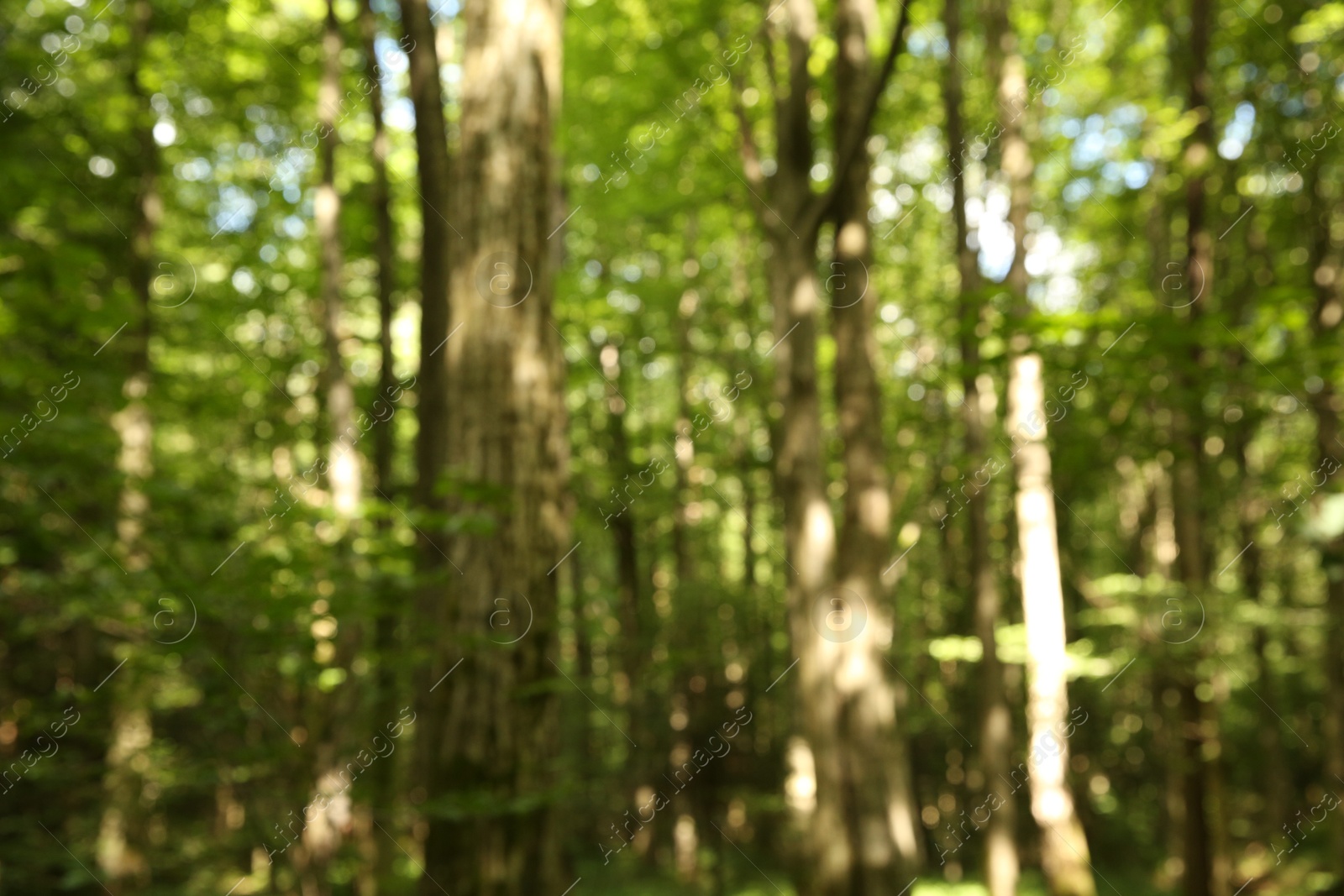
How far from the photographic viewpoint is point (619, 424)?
12922 mm

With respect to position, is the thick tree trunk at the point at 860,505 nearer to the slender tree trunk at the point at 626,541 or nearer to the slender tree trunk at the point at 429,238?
the slender tree trunk at the point at 626,541

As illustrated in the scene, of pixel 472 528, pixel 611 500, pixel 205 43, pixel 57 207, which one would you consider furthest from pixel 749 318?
pixel 472 528

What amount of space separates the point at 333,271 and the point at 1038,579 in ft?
24.0

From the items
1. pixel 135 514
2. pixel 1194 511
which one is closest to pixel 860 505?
pixel 1194 511

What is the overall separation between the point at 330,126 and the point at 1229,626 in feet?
31.5

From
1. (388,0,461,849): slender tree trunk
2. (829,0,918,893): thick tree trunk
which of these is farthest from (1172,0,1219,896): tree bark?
(388,0,461,849): slender tree trunk

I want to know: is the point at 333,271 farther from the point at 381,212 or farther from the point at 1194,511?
the point at 1194,511

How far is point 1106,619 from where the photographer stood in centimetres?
984

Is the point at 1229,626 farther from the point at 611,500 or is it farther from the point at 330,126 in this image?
the point at 330,126

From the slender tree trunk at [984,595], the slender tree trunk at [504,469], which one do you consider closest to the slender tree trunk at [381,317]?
the slender tree trunk at [504,469]

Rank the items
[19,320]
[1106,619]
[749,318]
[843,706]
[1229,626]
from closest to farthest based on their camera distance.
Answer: [19,320]
[843,706]
[1229,626]
[1106,619]
[749,318]

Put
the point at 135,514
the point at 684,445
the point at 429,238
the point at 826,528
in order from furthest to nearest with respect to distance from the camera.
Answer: the point at 684,445 → the point at 429,238 → the point at 826,528 → the point at 135,514

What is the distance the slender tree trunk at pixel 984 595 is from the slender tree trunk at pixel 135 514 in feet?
23.2

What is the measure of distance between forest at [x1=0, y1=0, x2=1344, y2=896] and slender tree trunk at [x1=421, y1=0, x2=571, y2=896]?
19mm
